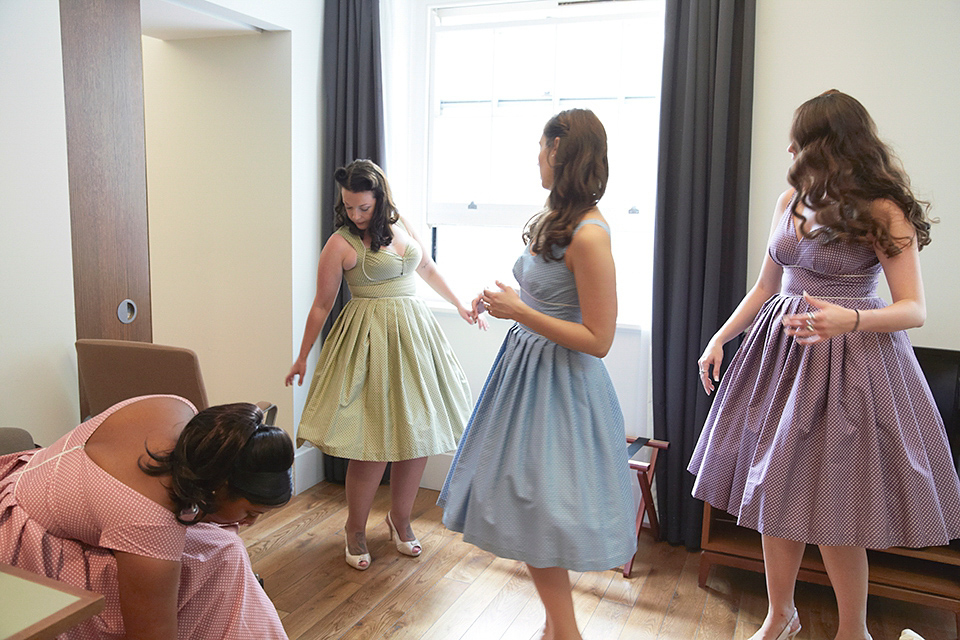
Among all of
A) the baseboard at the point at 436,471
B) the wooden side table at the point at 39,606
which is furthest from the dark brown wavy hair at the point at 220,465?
the baseboard at the point at 436,471

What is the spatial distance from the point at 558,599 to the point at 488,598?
2.57 ft

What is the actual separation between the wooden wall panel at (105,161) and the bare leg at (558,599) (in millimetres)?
1757

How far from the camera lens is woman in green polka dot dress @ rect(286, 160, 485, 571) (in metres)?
2.73

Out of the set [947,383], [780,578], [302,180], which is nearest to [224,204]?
[302,180]

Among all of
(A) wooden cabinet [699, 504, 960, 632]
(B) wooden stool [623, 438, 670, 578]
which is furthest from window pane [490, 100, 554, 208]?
(A) wooden cabinet [699, 504, 960, 632]

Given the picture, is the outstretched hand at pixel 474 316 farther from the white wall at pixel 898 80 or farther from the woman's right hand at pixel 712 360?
the white wall at pixel 898 80

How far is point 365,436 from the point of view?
274cm

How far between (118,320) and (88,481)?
52.9 inches

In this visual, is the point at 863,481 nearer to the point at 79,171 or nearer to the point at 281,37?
the point at 79,171

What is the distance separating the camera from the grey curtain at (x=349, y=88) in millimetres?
3445

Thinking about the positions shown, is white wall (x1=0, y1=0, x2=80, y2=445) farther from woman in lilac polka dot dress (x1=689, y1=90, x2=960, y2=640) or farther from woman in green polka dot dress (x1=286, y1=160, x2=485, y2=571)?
woman in lilac polka dot dress (x1=689, y1=90, x2=960, y2=640)

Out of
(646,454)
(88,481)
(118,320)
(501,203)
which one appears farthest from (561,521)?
(501,203)

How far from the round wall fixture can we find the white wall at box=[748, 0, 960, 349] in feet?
8.38

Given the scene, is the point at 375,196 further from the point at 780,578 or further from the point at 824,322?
the point at 780,578
